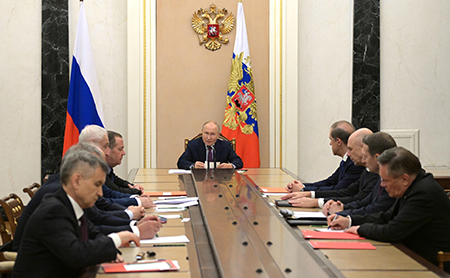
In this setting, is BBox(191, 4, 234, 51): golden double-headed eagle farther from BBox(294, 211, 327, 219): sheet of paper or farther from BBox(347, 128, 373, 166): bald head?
BBox(294, 211, 327, 219): sheet of paper

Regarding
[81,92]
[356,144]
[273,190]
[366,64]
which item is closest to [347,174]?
[356,144]

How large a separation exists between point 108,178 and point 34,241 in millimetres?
2353

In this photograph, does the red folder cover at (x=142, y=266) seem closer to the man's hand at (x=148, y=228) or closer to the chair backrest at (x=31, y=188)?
the man's hand at (x=148, y=228)

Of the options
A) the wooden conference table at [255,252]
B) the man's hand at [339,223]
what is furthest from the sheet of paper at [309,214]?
the man's hand at [339,223]

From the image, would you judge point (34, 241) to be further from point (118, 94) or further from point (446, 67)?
point (446, 67)

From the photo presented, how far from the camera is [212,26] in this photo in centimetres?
725

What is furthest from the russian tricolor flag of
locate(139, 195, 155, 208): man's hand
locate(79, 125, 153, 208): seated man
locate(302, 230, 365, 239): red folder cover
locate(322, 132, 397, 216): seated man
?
locate(302, 230, 365, 239): red folder cover

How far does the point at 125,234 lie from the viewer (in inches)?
98.2

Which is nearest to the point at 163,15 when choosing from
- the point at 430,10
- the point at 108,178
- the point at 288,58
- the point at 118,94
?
the point at 118,94

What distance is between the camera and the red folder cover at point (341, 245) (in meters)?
2.62

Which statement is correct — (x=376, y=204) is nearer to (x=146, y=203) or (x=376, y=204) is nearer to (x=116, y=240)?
(x=146, y=203)

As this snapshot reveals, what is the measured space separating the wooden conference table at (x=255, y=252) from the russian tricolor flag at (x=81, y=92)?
11.6ft

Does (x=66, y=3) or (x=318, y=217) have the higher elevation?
(x=66, y=3)

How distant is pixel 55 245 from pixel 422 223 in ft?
6.38
